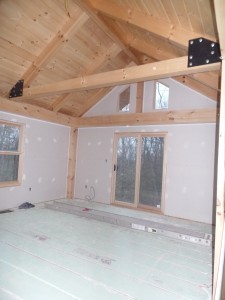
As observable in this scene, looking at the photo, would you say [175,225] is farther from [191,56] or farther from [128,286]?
[191,56]

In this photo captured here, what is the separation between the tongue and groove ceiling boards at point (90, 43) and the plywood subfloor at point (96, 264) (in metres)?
2.41

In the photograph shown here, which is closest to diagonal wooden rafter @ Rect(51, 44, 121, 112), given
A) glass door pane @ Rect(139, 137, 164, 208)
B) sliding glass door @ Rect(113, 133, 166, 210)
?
sliding glass door @ Rect(113, 133, 166, 210)

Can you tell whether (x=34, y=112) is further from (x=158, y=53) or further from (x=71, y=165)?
(x=158, y=53)

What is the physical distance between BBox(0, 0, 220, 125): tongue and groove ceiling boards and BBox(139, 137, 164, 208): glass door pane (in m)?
1.56

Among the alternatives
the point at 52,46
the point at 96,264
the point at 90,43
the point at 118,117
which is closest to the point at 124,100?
the point at 118,117

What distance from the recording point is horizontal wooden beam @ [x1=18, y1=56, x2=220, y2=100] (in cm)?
268

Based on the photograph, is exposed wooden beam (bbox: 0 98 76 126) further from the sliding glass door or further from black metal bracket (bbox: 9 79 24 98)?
the sliding glass door

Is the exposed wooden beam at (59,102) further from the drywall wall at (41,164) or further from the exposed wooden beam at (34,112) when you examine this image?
the drywall wall at (41,164)

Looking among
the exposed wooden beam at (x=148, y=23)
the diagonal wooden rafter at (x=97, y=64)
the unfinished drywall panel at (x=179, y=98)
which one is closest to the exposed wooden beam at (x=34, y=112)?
the diagonal wooden rafter at (x=97, y=64)

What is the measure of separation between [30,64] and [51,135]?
202 centimetres

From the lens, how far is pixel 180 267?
2.75 meters

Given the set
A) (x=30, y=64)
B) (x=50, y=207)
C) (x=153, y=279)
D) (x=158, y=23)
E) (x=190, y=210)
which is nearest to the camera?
(x=153, y=279)

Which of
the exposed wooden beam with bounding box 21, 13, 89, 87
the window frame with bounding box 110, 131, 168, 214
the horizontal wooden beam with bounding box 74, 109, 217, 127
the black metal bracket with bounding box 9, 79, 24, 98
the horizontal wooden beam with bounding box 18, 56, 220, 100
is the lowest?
the window frame with bounding box 110, 131, 168, 214

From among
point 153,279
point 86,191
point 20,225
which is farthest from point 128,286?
point 86,191
